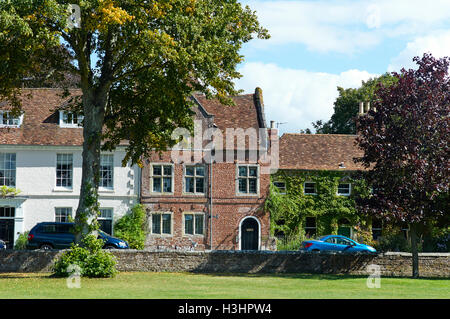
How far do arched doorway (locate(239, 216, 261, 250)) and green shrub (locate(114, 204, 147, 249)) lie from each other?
6.26 meters

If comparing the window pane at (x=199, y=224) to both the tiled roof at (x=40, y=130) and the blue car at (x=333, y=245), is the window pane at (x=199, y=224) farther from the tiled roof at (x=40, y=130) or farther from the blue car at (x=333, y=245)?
the tiled roof at (x=40, y=130)

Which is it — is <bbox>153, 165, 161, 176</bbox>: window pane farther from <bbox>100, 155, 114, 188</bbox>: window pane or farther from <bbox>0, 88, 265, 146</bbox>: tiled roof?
<bbox>0, 88, 265, 146</bbox>: tiled roof

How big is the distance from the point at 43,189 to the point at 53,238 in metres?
7.01

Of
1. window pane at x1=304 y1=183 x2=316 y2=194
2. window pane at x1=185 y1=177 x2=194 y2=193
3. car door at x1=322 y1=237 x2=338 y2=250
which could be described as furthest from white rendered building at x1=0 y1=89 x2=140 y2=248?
car door at x1=322 y1=237 x2=338 y2=250

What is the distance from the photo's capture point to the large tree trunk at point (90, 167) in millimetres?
24406

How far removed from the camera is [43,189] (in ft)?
133

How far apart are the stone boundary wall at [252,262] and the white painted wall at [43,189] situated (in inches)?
536

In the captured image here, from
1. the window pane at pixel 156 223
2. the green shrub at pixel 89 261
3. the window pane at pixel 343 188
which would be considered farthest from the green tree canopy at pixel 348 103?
the green shrub at pixel 89 261

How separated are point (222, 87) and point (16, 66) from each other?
7.35m

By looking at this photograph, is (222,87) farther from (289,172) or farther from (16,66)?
(289,172)

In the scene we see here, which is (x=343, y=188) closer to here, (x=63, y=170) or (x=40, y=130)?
(x=63, y=170)

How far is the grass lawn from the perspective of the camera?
17.9 meters
